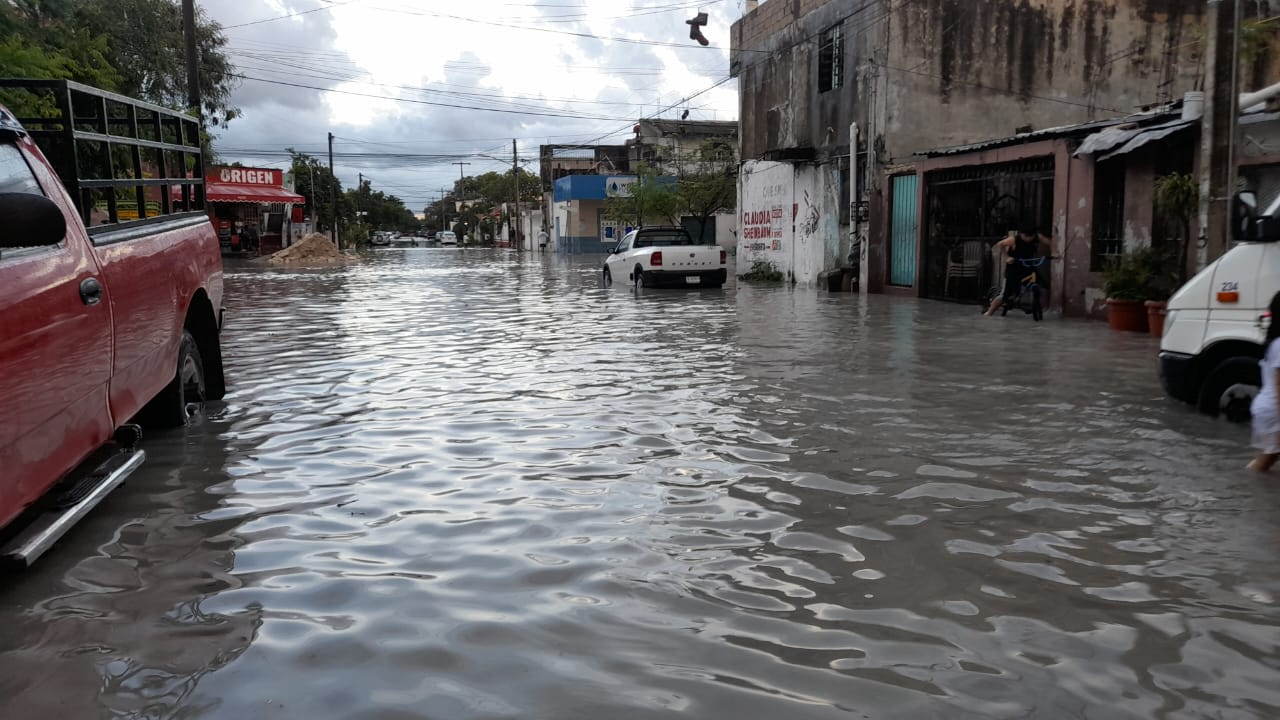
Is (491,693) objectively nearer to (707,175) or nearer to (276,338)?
(276,338)

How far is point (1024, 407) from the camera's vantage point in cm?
846

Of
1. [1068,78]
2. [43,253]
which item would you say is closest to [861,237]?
[1068,78]

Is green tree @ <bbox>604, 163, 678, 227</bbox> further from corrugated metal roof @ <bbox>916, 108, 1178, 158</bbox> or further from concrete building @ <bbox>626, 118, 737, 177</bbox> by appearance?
corrugated metal roof @ <bbox>916, 108, 1178, 158</bbox>

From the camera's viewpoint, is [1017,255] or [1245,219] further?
[1017,255]

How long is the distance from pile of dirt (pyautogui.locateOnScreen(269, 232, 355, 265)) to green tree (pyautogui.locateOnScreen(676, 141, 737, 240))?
16838 mm

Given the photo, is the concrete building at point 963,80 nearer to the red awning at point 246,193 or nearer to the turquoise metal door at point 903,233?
the turquoise metal door at point 903,233

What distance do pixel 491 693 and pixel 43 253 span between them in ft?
9.27

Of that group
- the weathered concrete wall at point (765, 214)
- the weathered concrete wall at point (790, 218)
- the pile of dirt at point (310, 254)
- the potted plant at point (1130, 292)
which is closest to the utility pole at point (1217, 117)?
the potted plant at point (1130, 292)

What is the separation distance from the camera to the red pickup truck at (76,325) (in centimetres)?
392

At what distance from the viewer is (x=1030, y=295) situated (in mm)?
16859

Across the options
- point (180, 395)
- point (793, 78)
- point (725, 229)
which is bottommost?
point (180, 395)

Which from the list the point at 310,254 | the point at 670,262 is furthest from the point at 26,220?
the point at 310,254

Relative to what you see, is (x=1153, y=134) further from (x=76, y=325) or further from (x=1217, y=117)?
(x=76, y=325)

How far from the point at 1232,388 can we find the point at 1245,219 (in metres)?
1.25
